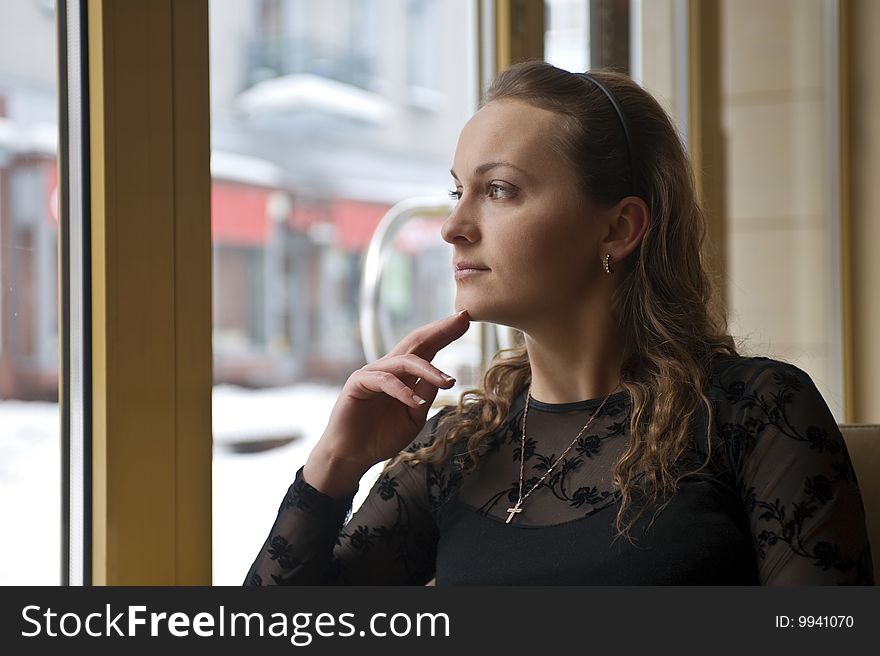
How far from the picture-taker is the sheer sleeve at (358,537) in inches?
56.8

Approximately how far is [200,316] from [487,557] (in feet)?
1.73

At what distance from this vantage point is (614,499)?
1.35 metres

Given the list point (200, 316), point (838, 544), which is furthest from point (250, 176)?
point (838, 544)

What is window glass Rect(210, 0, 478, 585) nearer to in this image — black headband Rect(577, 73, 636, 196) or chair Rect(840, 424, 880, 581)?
black headband Rect(577, 73, 636, 196)

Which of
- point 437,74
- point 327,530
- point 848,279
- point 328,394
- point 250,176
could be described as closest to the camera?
point 327,530

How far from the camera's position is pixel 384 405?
4.87ft

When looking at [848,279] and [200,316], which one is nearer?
[200,316]

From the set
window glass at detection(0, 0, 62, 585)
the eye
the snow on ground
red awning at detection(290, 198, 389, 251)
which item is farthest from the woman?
red awning at detection(290, 198, 389, 251)

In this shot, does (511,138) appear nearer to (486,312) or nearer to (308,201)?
(486,312)

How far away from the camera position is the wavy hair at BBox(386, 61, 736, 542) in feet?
4.67

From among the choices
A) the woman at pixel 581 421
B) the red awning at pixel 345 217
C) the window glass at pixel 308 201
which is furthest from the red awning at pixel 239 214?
the woman at pixel 581 421

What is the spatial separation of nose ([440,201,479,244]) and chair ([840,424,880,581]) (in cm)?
65

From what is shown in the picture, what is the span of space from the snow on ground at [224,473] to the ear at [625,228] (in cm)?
64

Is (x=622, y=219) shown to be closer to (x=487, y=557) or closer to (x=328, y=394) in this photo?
(x=487, y=557)
